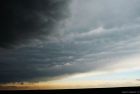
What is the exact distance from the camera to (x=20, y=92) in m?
7.29

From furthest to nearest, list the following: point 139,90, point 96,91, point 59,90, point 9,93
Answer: point 9,93
point 59,90
point 96,91
point 139,90

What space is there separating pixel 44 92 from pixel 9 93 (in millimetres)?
1166

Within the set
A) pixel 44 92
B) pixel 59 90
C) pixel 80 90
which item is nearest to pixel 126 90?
pixel 80 90

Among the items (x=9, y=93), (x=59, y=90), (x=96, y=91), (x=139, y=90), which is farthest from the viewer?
(x=9, y=93)

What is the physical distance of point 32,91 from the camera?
7.30 meters

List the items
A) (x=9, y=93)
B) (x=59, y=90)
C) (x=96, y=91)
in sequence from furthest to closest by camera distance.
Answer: (x=9, y=93) < (x=59, y=90) < (x=96, y=91)

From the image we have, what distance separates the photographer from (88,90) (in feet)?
21.0

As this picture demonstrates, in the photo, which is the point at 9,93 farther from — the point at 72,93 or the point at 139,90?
the point at 139,90

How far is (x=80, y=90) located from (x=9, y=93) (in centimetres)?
232

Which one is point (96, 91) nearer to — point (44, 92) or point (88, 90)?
point (88, 90)

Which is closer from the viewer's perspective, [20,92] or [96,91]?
[96,91]

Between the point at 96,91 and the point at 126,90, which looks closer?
the point at 126,90

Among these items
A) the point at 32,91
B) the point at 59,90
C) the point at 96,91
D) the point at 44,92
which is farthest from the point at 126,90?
the point at 32,91

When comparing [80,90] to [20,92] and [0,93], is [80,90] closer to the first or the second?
[20,92]
